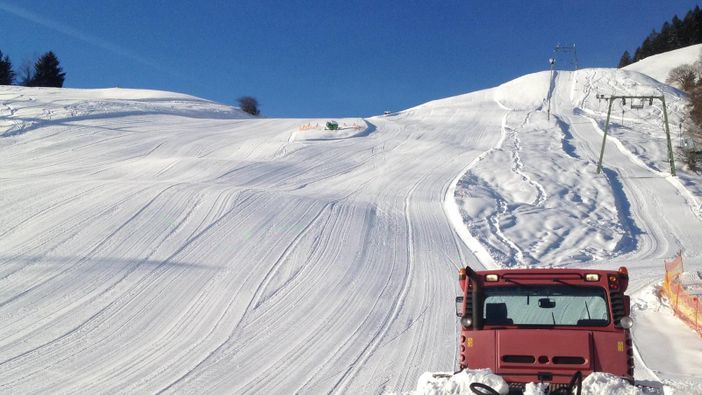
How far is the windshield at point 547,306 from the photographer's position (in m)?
5.63

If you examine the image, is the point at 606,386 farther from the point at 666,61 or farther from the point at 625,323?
the point at 666,61

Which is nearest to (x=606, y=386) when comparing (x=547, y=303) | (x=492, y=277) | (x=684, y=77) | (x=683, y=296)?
(x=547, y=303)

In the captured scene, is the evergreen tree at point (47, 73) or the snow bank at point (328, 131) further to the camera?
the evergreen tree at point (47, 73)

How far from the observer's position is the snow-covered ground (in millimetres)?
10086

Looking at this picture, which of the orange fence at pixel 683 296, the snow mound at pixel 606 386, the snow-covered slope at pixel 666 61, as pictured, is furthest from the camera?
the snow-covered slope at pixel 666 61

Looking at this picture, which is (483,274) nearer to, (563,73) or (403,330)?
(403,330)

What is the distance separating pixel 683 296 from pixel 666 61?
103 meters

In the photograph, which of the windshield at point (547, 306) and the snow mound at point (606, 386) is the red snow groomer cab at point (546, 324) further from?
the snow mound at point (606, 386)

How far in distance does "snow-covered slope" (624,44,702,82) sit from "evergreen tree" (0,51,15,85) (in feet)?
301

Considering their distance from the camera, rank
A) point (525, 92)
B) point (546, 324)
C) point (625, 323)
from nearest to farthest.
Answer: point (625, 323)
point (546, 324)
point (525, 92)

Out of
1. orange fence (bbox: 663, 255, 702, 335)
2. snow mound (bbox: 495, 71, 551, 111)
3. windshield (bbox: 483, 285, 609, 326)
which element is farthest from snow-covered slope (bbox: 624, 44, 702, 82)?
windshield (bbox: 483, 285, 609, 326)

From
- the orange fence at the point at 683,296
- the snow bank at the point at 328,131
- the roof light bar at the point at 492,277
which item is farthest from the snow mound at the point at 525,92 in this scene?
the roof light bar at the point at 492,277

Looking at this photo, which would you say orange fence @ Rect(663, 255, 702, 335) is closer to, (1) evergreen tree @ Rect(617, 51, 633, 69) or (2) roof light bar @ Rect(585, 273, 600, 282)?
(2) roof light bar @ Rect(585, 273, 600, 282)

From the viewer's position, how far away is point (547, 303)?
18.7 feet
